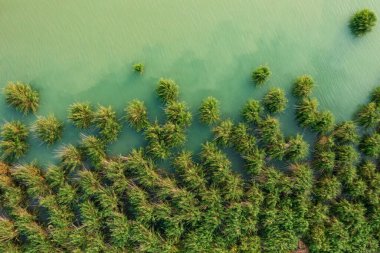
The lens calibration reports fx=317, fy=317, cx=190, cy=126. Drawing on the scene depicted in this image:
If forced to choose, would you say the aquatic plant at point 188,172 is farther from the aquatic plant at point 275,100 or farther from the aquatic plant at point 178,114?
the aquatic plant at point 275,100

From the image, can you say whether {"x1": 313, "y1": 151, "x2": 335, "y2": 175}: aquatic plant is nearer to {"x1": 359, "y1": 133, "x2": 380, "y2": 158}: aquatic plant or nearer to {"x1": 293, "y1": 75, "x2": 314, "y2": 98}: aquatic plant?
{"x1": 359, "y1": 133, "x2": 380, "y2": 158}: aquatic plant

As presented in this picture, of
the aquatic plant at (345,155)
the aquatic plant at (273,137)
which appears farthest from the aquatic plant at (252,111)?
the aquatic plant at (345,155)

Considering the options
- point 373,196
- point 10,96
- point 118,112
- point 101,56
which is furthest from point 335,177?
point 10,96

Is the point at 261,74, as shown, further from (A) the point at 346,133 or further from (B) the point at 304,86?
(A) the point at 346,133

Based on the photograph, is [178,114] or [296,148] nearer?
[296,148]

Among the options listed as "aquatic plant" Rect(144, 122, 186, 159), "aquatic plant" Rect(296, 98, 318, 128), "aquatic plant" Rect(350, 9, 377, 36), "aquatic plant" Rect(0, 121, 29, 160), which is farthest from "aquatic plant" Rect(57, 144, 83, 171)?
"aquatic plant" Rect(350, 9, 377, 36)

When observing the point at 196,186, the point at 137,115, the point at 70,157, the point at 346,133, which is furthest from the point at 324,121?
the point at 70,157
